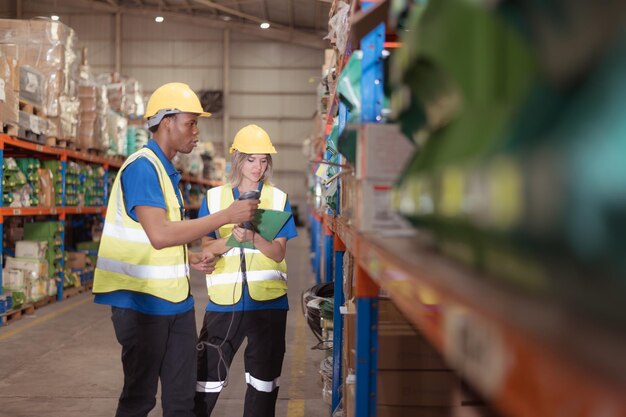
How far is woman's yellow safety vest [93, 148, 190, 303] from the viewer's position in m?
3.08

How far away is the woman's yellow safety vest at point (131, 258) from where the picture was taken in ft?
10.1

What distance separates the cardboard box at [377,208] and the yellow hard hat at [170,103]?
179 cm

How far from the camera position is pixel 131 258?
3.08 metres

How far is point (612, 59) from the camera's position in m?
0.57

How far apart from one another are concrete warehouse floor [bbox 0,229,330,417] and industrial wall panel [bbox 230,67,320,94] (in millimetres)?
20294

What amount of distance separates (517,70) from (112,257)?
8.64ft

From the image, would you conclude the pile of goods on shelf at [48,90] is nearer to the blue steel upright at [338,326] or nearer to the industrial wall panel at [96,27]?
the blue steel upright at [338,326]

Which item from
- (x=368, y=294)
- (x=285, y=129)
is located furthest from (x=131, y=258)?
(x=285, y=129)

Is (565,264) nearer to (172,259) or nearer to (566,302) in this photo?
(566,302)

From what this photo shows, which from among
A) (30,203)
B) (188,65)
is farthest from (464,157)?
(188,65)

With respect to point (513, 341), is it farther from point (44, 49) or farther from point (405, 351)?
point (44, 49)

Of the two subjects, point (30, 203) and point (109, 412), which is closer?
point (109, 412)

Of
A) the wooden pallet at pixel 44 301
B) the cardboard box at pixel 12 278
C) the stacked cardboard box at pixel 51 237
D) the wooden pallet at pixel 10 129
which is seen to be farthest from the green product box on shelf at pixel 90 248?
the wooden pallet at pixel 10 129

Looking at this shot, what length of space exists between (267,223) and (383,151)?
6.39 feet
